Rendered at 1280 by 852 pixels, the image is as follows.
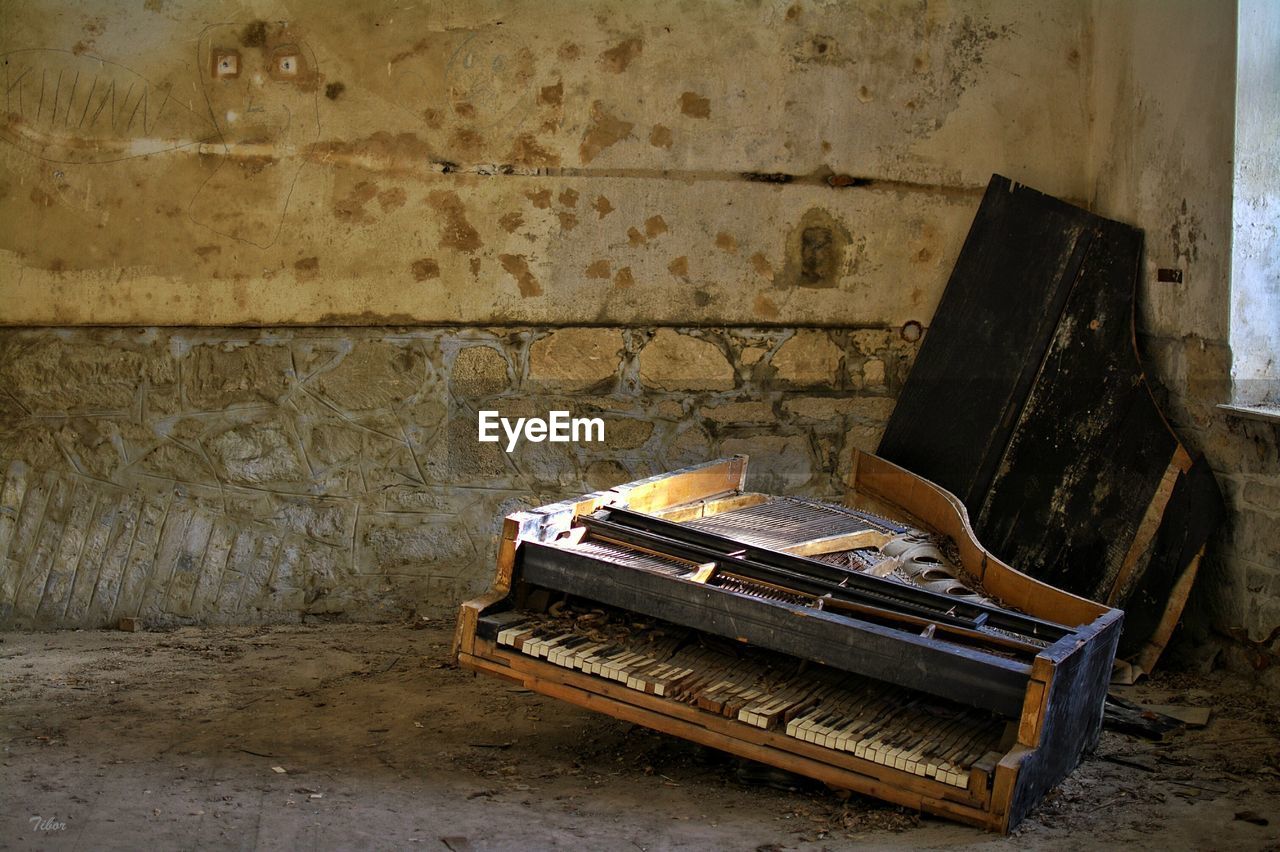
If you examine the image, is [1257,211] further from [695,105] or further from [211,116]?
[211,116]

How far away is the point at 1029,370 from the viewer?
4582 millimetres

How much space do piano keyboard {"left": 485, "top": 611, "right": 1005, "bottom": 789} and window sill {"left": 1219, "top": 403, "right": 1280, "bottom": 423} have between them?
1.67 meters

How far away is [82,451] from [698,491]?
7.93 ft

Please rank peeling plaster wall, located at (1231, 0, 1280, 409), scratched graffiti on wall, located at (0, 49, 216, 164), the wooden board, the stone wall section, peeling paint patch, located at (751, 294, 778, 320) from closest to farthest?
peeling plaster wall, located at (1231, 0, 1280, 409) < the wooden board < scratched graffiti on wall, located at (0, 49, 216, 164) < the stone wall section < peeling paint patch, located at (751, 294, 778, 320)

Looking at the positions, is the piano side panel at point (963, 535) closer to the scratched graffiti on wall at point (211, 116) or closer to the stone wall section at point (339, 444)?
the stone wall section at point (339, 444)

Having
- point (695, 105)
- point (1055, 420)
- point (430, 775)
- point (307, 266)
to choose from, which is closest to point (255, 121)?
point (307, 266)

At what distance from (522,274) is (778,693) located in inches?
92.2

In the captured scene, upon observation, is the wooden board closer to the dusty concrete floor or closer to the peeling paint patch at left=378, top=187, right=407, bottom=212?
the dusty concrete floor

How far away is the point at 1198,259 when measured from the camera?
13.6ft

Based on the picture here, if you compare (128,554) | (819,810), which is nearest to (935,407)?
(819,810)

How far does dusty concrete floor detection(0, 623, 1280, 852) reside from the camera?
2754 millimetres

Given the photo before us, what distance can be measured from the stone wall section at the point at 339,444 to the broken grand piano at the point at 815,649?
1.33m

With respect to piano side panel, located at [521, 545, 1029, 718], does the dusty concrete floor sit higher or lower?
lower

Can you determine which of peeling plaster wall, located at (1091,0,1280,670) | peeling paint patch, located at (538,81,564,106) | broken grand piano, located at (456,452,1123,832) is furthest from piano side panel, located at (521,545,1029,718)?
peeling paint patch, located at (538,81,564,106)
